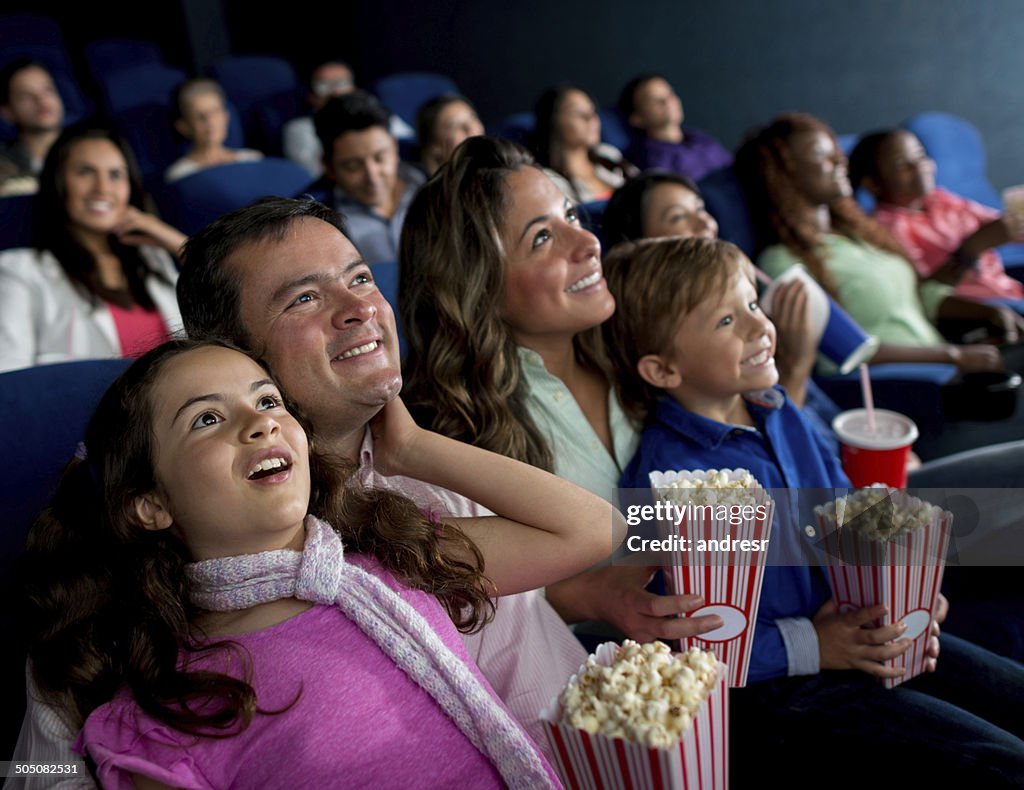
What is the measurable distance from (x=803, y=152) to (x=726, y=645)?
196 cm

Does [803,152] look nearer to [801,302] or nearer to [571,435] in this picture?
[801,302]

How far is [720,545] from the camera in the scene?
102cm

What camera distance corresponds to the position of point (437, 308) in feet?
4.75

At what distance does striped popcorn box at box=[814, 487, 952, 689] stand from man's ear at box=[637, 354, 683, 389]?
1.14 feet

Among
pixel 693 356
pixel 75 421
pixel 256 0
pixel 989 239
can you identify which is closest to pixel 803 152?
pixel 989 239

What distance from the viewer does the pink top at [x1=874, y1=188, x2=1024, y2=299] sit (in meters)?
2.97

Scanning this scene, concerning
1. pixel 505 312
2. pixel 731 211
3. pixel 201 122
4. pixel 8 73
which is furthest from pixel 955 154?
pixel 8 73

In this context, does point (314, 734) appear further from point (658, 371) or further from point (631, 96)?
point (631, 96)

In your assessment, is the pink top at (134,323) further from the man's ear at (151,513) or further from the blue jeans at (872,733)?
the blue jeans at (872,733)

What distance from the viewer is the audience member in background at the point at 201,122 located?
4309 mm

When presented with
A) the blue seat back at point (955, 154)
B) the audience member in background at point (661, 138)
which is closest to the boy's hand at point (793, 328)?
the blue seat back at point (955, 154)

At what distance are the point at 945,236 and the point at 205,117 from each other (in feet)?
Result: 10.5

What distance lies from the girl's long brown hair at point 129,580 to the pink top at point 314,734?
2 cm

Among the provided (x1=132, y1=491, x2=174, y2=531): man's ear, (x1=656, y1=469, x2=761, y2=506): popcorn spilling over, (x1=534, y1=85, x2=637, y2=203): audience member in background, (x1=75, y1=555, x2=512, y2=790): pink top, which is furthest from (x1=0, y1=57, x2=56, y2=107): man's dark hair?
(x1=656, y1=469, x2=761, y2=506): popcorn spilling over
